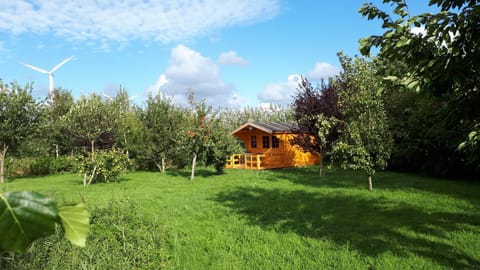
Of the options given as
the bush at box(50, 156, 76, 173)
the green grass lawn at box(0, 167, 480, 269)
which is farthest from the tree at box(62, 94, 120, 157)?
the green grass lawn at box(0, 167, 480, 269)

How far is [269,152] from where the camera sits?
76.2 feet

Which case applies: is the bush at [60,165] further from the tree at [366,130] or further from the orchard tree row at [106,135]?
the tree at [366,130]

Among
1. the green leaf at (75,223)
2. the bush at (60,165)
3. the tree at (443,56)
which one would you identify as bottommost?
the bush at (60,165)

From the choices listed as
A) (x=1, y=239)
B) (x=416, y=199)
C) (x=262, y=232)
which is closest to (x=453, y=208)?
(x=416, y=199)

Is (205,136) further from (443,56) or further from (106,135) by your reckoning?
(443,56)

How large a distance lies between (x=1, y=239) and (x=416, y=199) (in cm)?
1073

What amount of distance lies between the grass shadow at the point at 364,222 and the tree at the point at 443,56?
2688 millimetres

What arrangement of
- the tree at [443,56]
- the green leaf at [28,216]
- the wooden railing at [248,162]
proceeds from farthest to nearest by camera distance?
the wooden railing at [248,162] → the tree at [443,56] → the green leaf at [28,216]

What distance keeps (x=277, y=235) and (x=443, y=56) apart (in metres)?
4.59

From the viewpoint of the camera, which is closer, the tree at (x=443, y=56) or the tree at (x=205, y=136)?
the tree at (x=443, y=56)

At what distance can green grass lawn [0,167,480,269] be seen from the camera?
190 inches

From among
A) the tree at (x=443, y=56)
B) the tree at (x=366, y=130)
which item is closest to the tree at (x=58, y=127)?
the tree at (x=366, y=130)

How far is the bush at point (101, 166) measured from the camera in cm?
1511

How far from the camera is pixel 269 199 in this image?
1005 centimetres
